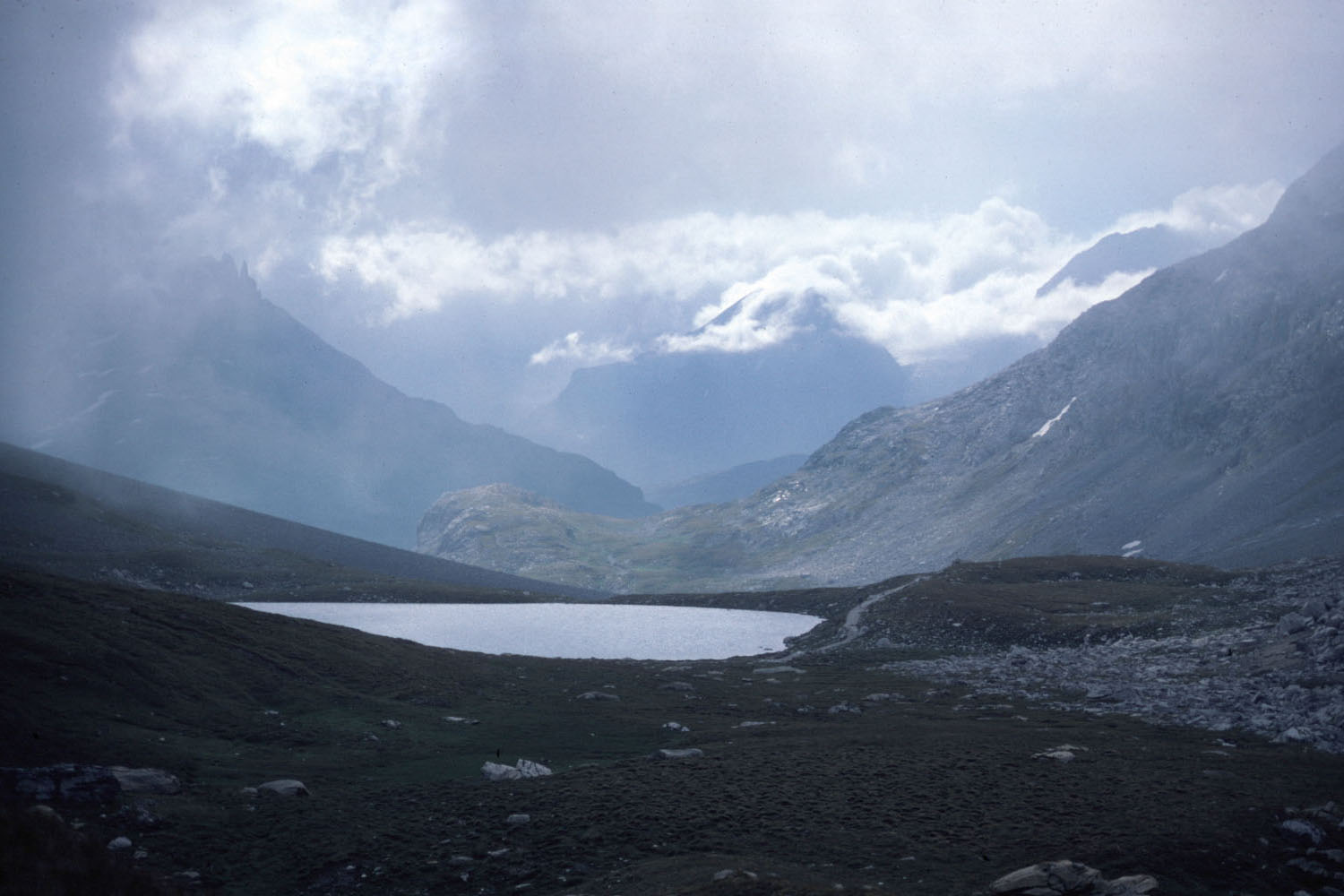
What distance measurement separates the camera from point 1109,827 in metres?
25.8

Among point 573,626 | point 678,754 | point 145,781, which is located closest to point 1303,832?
point 678,754

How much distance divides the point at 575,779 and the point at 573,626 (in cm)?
9265

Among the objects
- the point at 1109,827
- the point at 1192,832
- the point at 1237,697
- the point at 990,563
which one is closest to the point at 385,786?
the point at 1109,827

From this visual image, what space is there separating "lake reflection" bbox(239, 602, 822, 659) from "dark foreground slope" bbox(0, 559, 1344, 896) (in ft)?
118

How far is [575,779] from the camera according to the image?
32812 mm

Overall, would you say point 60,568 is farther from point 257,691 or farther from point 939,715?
point 939,715

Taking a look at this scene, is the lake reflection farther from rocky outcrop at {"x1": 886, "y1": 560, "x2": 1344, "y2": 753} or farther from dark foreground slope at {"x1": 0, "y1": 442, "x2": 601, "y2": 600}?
rocky outcrop at {"x1": 886, "y1": 560, "x2": 1344, "y2": 753}

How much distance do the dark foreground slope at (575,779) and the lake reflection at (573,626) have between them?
36093 millimetres

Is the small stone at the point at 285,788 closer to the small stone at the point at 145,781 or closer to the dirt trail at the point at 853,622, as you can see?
the small stone at the point at 145,781

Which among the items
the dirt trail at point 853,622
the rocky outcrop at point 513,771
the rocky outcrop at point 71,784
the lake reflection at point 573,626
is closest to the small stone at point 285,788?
the rocky outcrop at point 71,784

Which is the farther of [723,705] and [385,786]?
[723,705]

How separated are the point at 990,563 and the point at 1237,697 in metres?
78.1

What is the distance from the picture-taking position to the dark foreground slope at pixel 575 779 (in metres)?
23.6

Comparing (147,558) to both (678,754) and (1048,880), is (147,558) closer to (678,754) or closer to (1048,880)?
(678,754)
